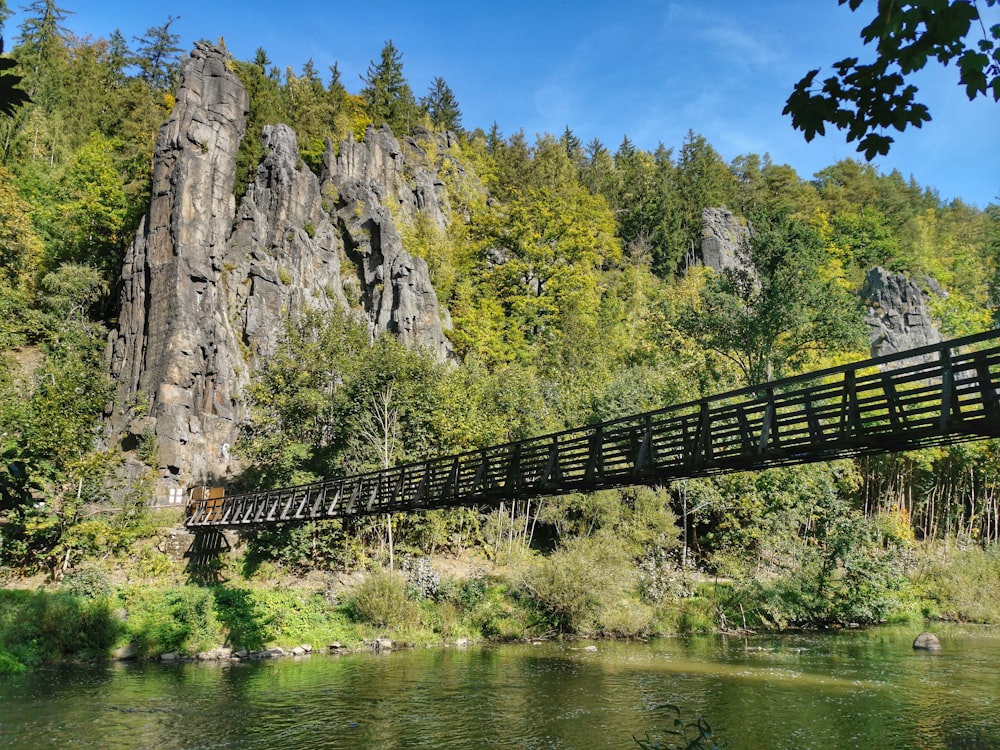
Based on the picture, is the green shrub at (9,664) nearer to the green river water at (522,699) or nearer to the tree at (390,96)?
the green river water at (522,699)

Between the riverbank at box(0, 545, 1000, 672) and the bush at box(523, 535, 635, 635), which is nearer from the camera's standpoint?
the riverbank at box(0, 545, 1000, 672)

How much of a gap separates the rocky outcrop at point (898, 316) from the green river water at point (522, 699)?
3451 cm

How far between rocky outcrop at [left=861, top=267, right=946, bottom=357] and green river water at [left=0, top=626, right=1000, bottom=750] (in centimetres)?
3451

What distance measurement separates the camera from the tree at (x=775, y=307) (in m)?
28.6

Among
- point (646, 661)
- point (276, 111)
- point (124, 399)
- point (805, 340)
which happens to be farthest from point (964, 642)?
point (276, 111)

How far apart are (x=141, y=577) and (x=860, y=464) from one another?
32.6 meters

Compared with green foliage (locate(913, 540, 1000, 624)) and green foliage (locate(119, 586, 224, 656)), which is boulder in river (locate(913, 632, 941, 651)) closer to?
green foliage (locate(913, 540, 1000, 624))

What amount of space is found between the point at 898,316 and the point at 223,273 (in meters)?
45.2

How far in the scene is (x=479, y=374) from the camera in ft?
113

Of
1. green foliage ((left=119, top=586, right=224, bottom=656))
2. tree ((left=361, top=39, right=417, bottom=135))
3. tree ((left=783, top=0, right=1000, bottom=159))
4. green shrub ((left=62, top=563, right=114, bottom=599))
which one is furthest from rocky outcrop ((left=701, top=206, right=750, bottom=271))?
tree ((left=783, top=0, right=1000, bottom=159))

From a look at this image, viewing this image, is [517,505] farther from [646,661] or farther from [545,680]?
[545,680]

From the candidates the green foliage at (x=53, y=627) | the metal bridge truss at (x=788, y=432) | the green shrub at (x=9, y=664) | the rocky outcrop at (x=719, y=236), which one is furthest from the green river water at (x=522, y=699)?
the rocky outcrop at (x=719, y=236)

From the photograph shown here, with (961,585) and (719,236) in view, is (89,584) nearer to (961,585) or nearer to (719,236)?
(961,585)

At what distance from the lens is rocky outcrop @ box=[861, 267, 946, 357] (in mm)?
48875
